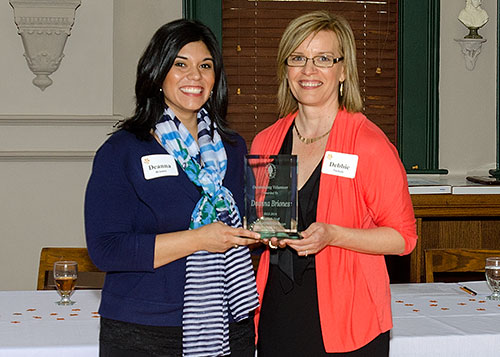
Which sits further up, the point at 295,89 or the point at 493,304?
the point at 295,89

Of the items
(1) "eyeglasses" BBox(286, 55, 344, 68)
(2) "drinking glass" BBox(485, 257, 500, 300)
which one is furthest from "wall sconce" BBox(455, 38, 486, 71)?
(1) "eyeglasses" BBox(286, 55, 344, 68)

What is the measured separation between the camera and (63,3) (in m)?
4.00

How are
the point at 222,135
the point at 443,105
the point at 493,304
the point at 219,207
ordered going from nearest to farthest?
1. the point at 219,207
2. the point at 222,135
3. the point at 493,304
4. the point at 443,105

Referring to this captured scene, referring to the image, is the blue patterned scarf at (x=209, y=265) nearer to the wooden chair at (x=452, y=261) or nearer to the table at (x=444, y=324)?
the table at (x=444, y=324)

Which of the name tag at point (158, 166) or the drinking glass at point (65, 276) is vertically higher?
the name tag at point (158, 166)

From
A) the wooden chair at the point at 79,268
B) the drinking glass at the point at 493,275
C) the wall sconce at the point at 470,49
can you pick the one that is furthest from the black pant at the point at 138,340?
the wall sconce at the point at 470,49

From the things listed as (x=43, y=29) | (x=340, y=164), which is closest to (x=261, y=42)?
(x=43, y=29)

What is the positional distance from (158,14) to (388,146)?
279 centimetres

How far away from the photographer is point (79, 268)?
2.78m

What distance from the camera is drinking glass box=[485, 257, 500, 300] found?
8.23ft

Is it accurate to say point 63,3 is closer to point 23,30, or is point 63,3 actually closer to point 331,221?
point 23,30

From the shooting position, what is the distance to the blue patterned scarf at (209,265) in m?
1.71

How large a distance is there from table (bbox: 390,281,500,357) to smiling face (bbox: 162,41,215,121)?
0.85 meters

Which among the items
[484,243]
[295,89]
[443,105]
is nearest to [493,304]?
[295,89]
